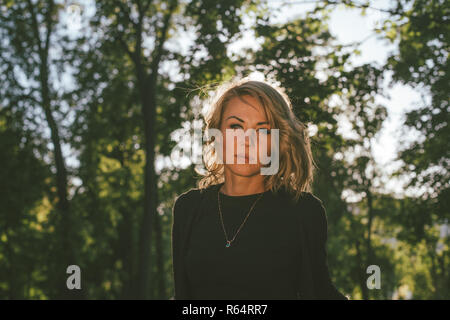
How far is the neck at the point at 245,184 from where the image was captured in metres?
2.43

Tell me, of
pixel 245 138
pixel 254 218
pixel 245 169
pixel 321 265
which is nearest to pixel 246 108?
pixel 245 138

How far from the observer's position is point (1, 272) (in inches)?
969

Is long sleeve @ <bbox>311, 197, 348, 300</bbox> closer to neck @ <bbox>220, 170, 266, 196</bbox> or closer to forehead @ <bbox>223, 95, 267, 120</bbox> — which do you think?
neck @ <bbox>220, 170, 266, 196</bbox>

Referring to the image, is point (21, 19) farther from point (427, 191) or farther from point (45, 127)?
point (427, 191)

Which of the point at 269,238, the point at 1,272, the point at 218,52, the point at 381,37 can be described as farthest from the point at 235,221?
the point at 1,272

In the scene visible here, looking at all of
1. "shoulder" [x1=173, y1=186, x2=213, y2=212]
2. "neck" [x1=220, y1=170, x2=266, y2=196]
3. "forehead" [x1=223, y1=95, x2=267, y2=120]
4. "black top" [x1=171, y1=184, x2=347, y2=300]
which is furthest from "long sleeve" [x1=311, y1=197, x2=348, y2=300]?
"shoulder" [x1=173, y1=186, x2=213, y2=212]

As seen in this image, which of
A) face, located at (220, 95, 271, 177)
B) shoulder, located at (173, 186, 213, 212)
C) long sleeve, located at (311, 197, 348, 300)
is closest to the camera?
long sleeve, located at (311, 197, 348, 300)

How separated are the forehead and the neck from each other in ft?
1.08

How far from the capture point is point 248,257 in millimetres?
2166

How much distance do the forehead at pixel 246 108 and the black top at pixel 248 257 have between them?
1.51 ft

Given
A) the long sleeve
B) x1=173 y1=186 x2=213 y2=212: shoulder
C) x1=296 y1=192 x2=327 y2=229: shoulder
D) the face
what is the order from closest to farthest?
1. the long sleeve
2. x1=296 y1=192 x2=327 y2=229: shoulder
3. the face
4. x1=173 y1=186 x2=213 y2=212: shoulder

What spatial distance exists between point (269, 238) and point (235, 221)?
23cm

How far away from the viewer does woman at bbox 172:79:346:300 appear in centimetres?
212

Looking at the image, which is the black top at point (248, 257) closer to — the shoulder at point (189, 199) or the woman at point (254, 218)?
the woman at point (254, 218)
